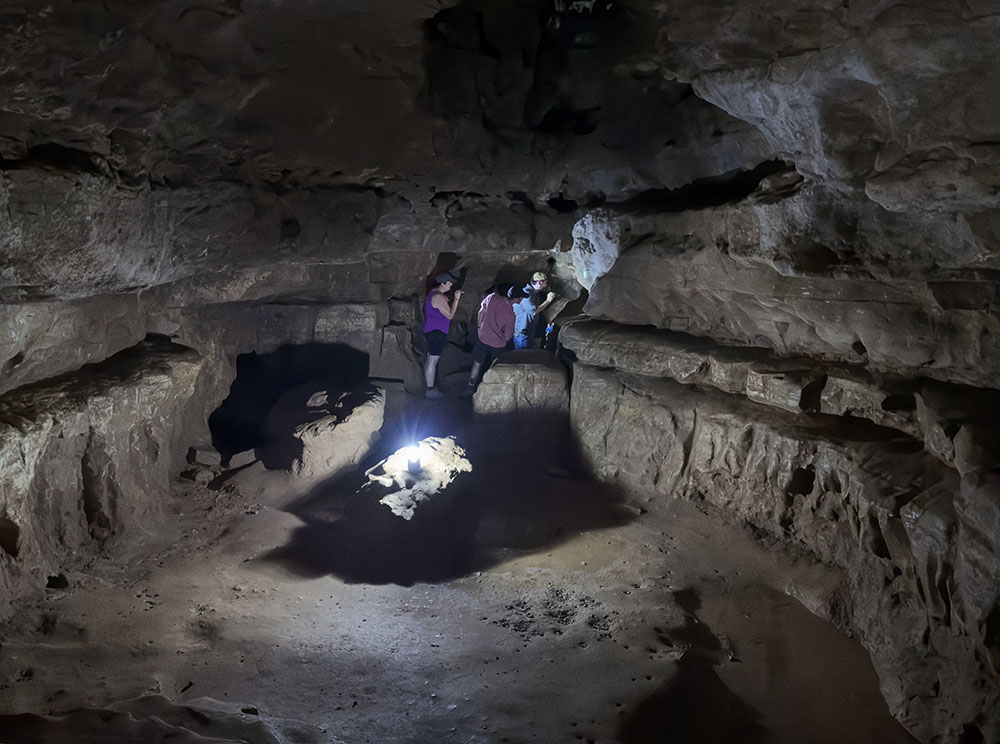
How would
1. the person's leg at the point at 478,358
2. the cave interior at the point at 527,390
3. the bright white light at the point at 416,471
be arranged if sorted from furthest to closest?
1. the person's leg at the point at 478,358
2. the bright white light at the point at 416,471
3. the cave interior at the point at 527,390

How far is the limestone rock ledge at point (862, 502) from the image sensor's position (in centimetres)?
320

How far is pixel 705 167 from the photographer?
18.5 ft

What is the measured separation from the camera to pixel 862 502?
4125 mm

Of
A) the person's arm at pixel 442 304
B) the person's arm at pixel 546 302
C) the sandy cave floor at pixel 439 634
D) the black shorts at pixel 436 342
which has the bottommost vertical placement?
the sandy cave floor at pixel 439 634

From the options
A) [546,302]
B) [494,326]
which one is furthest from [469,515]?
[546,302]

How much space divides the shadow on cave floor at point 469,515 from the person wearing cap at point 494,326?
1324 millimetres

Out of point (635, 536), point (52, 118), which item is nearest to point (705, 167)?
point (635, 536)

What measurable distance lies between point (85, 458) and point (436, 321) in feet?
14.2

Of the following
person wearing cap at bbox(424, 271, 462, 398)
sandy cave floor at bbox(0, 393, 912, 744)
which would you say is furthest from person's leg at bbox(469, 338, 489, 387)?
sandy cave floor at bbox(0, 393, 912, 744)

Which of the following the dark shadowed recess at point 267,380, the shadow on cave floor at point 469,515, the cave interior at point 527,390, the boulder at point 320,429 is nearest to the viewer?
the cave interior at point 527,390

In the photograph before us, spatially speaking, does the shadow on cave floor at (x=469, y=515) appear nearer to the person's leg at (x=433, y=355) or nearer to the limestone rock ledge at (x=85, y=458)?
the limestone rock ledge at (x=85, y=458)

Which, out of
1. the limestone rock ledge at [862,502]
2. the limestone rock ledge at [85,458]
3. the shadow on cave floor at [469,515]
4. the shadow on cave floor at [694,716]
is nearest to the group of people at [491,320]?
the shadow on cave floor at [469,515]

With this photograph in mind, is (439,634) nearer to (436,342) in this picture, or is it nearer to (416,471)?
(416,471)

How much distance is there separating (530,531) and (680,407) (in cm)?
165
